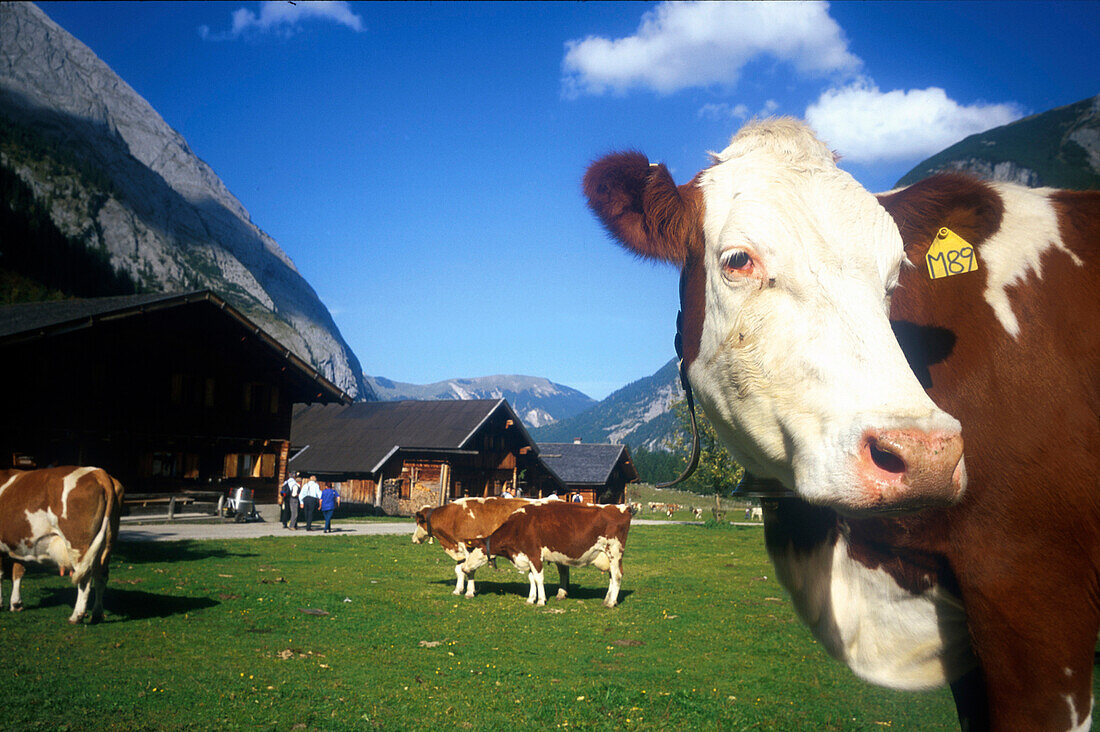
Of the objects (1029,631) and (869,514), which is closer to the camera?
(869,514)

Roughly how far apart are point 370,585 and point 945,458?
44.3 ft

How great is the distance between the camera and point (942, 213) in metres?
2.06

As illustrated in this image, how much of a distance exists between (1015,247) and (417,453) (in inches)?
1550

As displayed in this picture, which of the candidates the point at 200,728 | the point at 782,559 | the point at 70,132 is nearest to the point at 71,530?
the point at 200,728

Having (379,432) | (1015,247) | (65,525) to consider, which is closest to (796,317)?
(1015,247)

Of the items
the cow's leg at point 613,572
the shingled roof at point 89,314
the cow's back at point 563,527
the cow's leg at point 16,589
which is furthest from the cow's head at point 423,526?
the shingled roof at point 89,314

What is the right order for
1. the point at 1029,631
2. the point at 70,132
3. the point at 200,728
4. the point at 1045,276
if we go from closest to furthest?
the point at 1029,631, the point at 1045,276, the point at 200,728, the point at 70,132

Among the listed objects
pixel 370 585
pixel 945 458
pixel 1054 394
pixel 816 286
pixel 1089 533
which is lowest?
pixel 370 585

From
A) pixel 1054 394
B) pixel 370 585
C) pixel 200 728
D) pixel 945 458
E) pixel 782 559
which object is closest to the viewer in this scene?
pixel 945 458

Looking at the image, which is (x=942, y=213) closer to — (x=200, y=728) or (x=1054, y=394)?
(x=1054, y=394)

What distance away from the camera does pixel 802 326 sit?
1.66 m

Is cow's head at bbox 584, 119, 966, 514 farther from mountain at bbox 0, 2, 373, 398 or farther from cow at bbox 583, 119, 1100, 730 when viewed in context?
mountain at bbox 0, 2, 373, 398

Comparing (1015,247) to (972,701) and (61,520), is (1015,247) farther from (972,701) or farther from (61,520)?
(61,520)

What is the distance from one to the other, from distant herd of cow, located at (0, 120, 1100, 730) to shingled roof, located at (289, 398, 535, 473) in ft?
121
